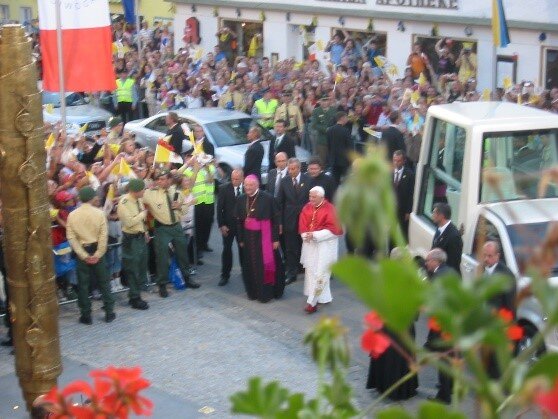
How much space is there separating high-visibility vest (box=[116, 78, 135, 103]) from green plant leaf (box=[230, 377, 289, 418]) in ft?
75.8

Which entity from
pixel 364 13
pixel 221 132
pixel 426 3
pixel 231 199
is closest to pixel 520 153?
pixel 231 199

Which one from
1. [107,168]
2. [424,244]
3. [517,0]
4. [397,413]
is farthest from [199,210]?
[397,413]

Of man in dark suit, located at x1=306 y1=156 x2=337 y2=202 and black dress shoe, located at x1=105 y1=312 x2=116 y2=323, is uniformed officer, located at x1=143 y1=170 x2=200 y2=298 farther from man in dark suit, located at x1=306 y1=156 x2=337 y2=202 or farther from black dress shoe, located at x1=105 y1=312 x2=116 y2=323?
man in dark suit, located at x1=306 y1=156 x2=337 y2=202

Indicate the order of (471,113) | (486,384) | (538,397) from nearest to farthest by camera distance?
1. (538,397)
2. (486,384)
3. (471,113)

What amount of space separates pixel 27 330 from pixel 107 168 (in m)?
6.46

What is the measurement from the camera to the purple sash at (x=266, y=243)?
42.0ft

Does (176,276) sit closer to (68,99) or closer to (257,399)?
(257,399)

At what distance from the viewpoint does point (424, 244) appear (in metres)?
11.6

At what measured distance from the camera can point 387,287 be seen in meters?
1.58

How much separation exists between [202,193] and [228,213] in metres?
0.95

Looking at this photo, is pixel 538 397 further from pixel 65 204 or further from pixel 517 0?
pixel 517 0

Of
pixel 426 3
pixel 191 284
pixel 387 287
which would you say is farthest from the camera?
pixel 426 3

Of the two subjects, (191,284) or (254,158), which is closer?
(191,284)

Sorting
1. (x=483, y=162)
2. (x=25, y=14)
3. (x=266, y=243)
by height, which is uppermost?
(x=25, y=14)
